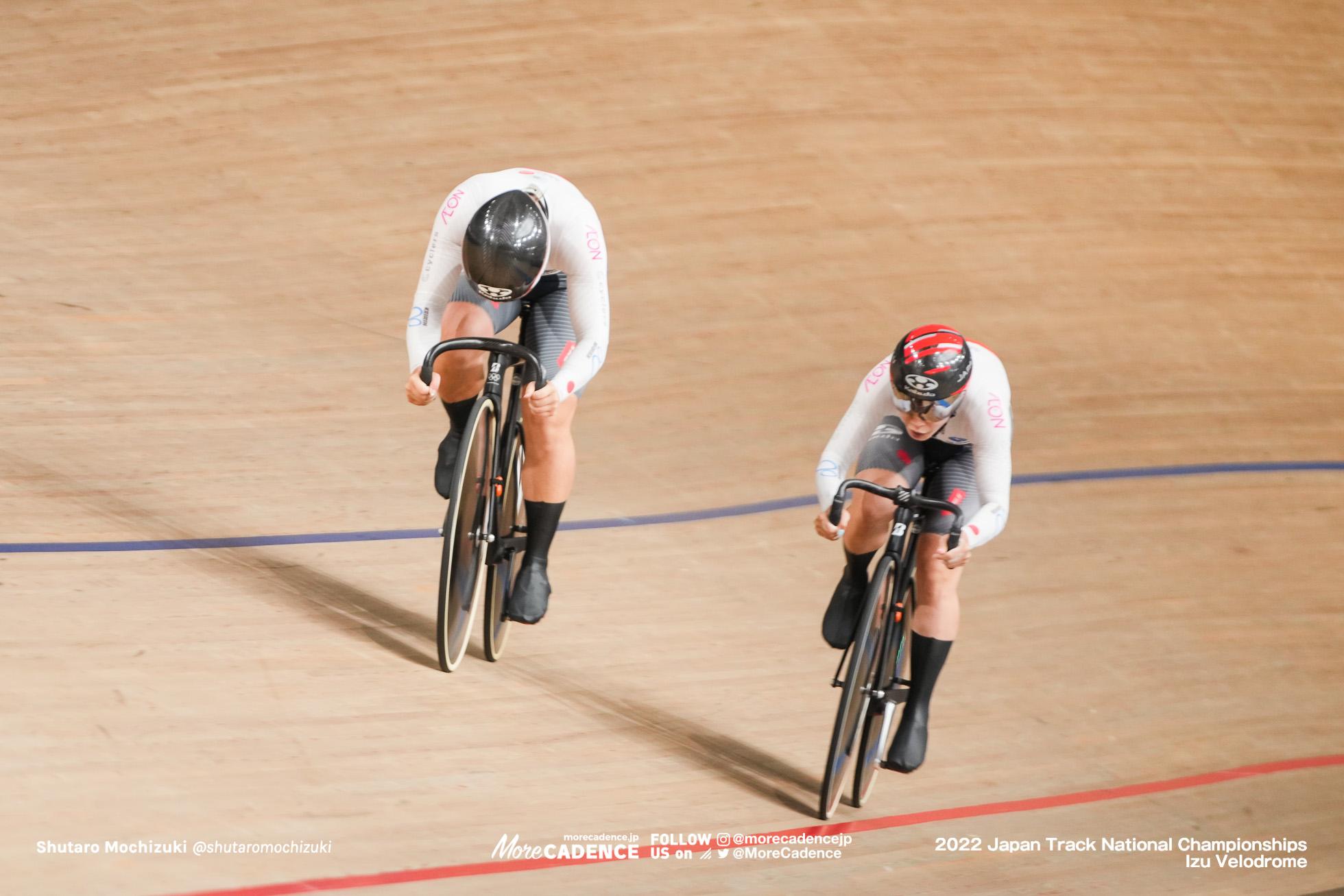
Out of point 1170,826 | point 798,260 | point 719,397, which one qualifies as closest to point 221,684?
point 1170,826

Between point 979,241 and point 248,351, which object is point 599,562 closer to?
point 248,351

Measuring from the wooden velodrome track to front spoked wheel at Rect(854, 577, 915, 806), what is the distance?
92 mm

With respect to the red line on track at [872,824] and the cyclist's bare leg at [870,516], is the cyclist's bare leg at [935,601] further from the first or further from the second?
the red line on track at [872,824]

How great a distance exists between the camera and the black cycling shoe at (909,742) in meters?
2.96

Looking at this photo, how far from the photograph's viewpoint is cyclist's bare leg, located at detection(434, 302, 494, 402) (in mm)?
3102

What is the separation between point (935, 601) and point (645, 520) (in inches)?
54.7

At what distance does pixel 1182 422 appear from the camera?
5.34 metres

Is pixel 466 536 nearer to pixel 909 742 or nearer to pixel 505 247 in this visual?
pixel 505 247

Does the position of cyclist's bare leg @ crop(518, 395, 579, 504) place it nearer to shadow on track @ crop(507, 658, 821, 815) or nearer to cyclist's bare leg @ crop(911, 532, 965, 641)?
shadow on track @ crop(507, 658, 821, 815)

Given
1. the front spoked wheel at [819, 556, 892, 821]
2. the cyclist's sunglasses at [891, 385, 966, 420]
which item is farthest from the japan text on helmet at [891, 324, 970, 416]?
the front spoked wheel at [819, 556, 892, 821]

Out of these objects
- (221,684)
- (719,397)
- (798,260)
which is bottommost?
(221,684)

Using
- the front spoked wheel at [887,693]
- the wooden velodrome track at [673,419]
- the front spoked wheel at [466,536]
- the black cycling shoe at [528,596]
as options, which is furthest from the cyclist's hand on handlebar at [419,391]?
the front spoked wheel at [887,693]

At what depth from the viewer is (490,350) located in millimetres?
2895

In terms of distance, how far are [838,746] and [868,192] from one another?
403cm
